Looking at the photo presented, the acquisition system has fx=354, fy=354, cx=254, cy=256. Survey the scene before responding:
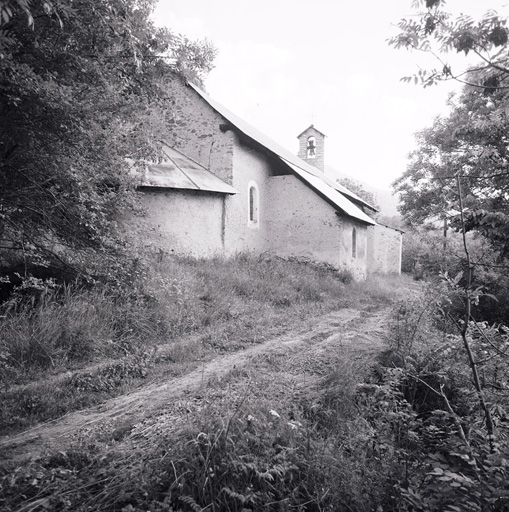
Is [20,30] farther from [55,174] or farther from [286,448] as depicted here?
[286,448]

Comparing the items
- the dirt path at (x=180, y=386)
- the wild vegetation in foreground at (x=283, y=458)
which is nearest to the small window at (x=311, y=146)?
the dirt path at (x=180, y=386)

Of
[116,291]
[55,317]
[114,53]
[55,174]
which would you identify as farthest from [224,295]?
[114,53]

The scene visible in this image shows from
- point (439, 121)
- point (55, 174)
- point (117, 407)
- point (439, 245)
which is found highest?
point (439, 121)

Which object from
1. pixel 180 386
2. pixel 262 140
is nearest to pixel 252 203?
pixel 262 140

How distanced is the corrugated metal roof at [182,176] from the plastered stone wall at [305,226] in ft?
10.3

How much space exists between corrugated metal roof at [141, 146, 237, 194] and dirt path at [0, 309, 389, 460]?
582 centimetres

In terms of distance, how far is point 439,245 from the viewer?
7031 millimetres

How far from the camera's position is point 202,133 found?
13797 millimetres

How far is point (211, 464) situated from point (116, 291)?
400 centimetres

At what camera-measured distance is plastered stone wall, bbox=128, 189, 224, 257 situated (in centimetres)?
1040

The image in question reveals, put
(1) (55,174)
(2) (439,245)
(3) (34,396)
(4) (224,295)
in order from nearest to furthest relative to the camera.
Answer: (3) (34,396), (1) (55,174), (2) (439,245), (4) (224,295)

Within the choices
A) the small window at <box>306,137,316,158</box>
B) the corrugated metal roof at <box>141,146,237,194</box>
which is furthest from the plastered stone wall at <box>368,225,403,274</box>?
the corrugated metal roof at <box>141,146,237,194</box>

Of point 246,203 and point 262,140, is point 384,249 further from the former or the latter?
point 246,203

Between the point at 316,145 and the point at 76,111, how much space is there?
71.0ft
